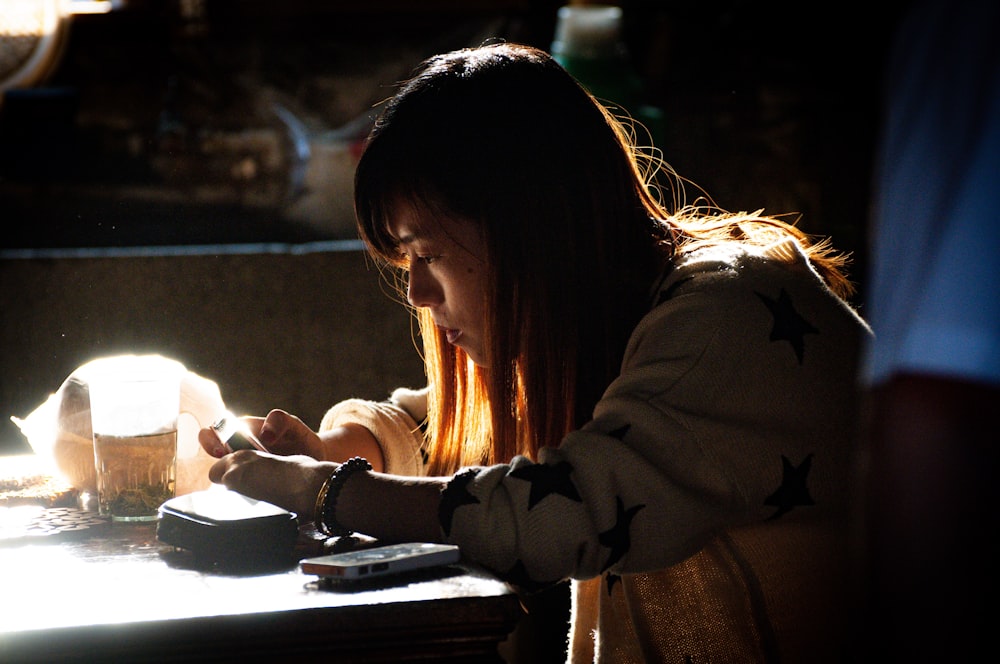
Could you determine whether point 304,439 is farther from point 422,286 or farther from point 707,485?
point 707,485

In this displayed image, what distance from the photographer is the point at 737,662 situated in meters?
1.03

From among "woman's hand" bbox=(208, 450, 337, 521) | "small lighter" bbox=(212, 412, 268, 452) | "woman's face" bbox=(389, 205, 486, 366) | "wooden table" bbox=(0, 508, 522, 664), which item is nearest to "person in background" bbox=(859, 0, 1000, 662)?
"wooden table" bbox=(0, 508, 522, 664)

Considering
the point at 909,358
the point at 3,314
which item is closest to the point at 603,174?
the point at 909,358

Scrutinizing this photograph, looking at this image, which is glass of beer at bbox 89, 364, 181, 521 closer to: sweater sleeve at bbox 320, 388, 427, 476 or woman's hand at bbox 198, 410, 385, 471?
woman's hand at bbox 198, 410, 385, 471

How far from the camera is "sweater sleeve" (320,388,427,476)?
1395 millimetres

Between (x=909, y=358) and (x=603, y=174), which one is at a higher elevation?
(x=603, y=174)

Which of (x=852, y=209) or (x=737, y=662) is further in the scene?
(x=852, y=209)

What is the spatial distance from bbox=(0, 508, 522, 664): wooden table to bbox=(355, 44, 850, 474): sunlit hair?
0.98 ft

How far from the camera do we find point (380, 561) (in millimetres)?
862

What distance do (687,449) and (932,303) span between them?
24 centimetres

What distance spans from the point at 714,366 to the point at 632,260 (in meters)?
0.20

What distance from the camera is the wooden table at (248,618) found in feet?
2.54

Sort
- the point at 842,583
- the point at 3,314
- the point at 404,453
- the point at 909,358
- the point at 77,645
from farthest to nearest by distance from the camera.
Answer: the point at 3,314, the point at 404,453, the point at 842,583, the point at 909,358, the point at 77,645

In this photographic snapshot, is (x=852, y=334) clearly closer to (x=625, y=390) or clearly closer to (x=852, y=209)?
(x=625, y=390)
